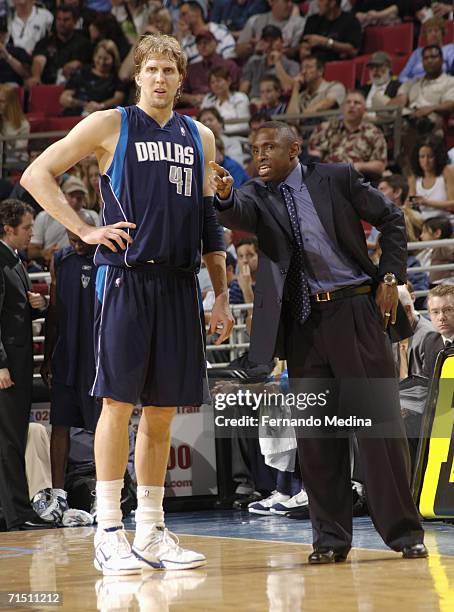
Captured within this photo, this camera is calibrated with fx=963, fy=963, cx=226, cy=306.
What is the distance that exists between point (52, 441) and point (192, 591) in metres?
3.48

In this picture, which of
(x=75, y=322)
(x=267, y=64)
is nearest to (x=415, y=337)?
(x=75, y=322)

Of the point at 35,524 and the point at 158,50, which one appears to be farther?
the point at 35,524

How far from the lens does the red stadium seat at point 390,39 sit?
1137 cm

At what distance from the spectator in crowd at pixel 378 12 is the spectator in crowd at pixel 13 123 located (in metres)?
4.34

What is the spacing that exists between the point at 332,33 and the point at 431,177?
9.81 feet

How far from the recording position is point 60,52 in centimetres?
1304

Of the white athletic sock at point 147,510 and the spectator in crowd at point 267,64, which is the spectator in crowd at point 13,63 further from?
the white athletic sock at point 147,510

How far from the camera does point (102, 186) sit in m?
3.82

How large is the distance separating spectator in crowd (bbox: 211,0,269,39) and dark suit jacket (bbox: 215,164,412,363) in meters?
8.76

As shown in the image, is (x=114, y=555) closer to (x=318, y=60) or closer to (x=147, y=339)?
(x=147, y=339)

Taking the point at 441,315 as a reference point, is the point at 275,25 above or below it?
above

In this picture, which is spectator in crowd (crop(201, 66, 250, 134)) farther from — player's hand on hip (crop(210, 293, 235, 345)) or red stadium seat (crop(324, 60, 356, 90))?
player's hand on hip (crop(210, 293, 235, 345))

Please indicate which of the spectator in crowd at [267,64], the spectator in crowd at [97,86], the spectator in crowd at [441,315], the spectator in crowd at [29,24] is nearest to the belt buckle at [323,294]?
the spectator in crowd at [441,315]

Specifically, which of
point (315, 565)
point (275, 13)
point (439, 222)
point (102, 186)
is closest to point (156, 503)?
point (315, 565)
